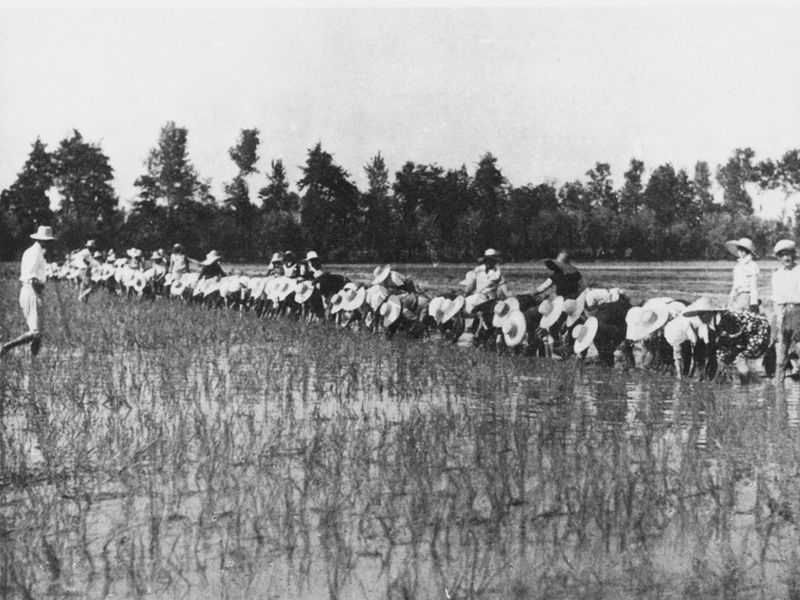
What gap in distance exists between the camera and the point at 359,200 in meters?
34.9

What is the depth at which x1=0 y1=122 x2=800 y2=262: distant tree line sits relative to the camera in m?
34.3

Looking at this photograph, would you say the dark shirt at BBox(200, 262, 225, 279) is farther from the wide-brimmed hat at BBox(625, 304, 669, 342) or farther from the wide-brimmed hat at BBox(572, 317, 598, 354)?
the wide-brimmed hat at BBox(625, 304, 669, 342)

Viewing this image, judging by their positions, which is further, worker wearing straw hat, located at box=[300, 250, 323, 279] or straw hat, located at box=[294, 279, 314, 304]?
worker wearing straw hat, located at box=[300, 250, 323, 279]

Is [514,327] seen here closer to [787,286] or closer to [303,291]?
[787,286]

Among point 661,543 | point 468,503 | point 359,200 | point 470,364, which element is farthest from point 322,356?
point 359,200

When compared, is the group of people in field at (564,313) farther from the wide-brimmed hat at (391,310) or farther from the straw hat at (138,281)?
the straw hat at (138,281)

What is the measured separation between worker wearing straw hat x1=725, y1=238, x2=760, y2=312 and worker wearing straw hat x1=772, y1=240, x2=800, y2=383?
0.57 m

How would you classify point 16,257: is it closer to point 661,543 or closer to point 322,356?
point 322,356

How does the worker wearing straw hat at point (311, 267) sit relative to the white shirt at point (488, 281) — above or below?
above

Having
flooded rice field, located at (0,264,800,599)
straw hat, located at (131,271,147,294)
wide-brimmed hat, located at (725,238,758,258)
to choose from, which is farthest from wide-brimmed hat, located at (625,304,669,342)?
straw hat, located at (131,271,147,294)

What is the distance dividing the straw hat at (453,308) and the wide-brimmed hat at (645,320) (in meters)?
3.11

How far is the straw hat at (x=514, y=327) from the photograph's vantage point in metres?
11.0

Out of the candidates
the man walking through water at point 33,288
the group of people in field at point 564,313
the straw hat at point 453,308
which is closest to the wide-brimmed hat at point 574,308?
the group of people in field at point 564,313

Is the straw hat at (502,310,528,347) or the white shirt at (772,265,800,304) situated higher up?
the white shirt at (772,265,800,304)
